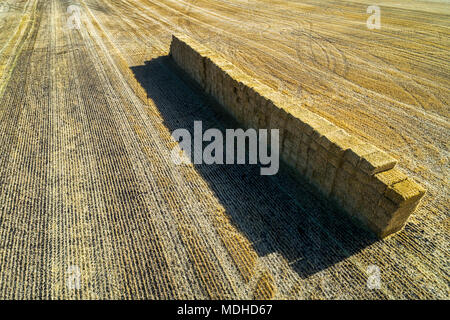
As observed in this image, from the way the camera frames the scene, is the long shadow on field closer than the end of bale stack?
No

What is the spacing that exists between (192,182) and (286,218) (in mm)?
3752

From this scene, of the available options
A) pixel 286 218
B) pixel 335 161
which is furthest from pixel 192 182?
pixel 335 161

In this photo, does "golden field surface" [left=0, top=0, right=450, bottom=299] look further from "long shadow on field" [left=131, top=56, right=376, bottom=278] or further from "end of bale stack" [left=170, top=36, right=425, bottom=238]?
"end of bale stack" [left=170, top=36, right=425, bottom=238]

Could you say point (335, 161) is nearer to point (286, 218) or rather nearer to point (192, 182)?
point (286, 218)

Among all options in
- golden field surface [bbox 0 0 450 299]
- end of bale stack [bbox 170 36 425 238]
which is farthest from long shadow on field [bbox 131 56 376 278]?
end of bale stack [bbox 170 36 425 238]

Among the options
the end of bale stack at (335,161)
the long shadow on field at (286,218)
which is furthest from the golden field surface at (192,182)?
the end of bale stack at (335,161)

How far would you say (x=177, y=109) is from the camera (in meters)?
15.6

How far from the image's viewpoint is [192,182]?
10992 mm

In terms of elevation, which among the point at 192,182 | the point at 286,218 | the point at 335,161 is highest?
the point at 335,161

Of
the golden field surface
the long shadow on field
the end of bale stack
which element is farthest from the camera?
the long shadow on field

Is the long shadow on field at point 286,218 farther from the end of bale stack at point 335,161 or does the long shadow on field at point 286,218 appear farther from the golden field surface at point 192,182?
the end of bale stack at point 335,161

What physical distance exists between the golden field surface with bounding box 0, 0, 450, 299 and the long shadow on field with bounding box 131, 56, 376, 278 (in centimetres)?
4

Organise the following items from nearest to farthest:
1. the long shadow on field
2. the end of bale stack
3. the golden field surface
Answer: the golden field surface
the end of bale stack
the long shadow on field

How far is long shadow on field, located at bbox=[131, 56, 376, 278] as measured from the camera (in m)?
8.36
